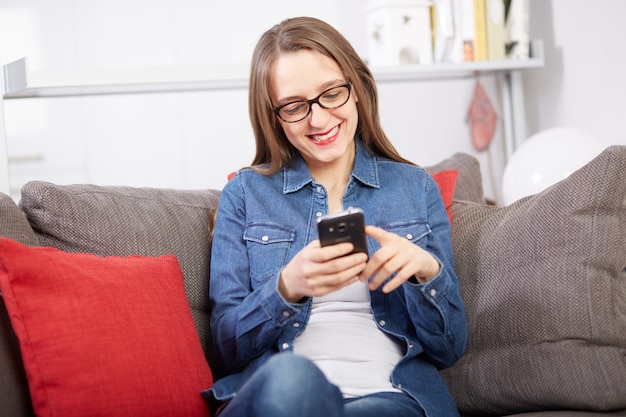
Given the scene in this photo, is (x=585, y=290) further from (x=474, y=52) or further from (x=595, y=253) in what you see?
(x=474, y=52)

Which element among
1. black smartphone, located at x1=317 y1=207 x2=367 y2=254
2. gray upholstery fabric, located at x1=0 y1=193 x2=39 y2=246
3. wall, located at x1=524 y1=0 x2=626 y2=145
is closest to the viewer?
black smartphone, located at x1=317 y1=207 x2=367 y2=254

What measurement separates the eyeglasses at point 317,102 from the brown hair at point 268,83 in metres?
0.03

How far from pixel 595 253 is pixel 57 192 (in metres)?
1.02

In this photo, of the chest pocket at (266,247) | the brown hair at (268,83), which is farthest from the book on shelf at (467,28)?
the chest pocket at (266,247)

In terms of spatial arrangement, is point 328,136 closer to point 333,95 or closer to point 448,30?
point 333,95

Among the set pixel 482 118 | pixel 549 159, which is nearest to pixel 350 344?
pixel 549 159

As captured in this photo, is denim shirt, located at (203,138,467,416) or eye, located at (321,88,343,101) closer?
denim shirt, located at (203,138,467,416)

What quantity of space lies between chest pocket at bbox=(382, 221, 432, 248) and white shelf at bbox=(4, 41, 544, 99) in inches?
43.4

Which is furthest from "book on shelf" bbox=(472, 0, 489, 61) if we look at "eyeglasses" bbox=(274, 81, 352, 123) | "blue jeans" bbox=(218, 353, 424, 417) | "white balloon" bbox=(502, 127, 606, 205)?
"blue jeans" bbox=(218, 353, 424, 417)

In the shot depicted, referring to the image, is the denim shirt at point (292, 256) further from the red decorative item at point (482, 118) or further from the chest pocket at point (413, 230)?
the red decorative item at point (482, 118)

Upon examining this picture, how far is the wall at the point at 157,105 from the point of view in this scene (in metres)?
3.59

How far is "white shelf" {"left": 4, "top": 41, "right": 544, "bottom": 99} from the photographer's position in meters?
2.19

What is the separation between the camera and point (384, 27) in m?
2.79

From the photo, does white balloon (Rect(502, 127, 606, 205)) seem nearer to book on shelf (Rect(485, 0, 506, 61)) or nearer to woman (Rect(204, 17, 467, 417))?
book on shelf (Rect(485, 0, 506, 61))
